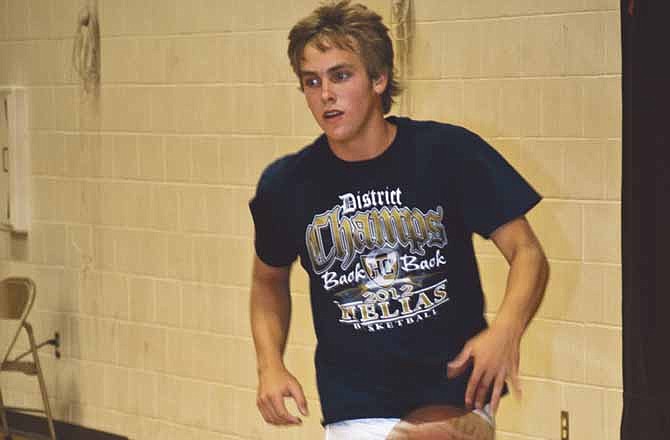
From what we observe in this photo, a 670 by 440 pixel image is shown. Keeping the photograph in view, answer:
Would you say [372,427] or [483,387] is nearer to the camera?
[483,387]

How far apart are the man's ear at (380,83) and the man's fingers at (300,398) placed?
1064 mm

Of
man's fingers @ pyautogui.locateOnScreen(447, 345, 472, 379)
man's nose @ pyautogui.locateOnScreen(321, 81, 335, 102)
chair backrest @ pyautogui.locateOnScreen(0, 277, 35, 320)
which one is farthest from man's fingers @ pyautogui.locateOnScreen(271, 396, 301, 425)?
chair backrest @ pyautogui.locateOnScreen(0, 277, 35, 320)

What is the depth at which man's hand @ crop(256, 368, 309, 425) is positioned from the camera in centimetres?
395

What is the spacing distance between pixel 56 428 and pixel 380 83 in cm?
224

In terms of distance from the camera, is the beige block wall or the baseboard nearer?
the beige block wall

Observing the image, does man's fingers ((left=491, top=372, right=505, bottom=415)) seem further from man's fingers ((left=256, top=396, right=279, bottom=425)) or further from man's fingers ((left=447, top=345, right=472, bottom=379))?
man's fingers ((left=256, top=396, right=279, bottom=425))

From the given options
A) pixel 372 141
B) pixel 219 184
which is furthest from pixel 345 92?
pixel 219 184

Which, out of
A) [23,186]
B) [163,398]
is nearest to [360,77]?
[163,398]

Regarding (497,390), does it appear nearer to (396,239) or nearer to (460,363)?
(460,363)

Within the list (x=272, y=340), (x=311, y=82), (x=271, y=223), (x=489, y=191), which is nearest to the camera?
(x=489, y=191)

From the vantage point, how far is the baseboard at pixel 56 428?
4.71 meters

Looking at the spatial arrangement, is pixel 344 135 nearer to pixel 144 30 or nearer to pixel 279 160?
pixel 279 160

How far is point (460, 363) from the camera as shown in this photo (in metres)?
3.48

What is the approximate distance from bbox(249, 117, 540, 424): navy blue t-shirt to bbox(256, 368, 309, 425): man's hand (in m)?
0.37
